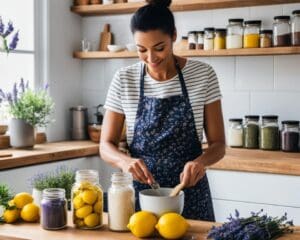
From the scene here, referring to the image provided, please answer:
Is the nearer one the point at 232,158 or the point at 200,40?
the point at 232,158

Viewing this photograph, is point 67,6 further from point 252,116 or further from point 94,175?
point 94,175

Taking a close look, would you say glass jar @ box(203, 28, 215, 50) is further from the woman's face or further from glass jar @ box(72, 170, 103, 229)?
glass jar @ box(72, 170, 103, 229)

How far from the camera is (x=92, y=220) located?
1.71 meters

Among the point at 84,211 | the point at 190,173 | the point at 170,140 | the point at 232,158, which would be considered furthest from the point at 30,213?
the point at 232,158

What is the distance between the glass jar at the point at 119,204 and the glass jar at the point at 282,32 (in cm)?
203

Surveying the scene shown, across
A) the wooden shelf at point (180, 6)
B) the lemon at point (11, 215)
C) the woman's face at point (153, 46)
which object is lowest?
the lemon at point (11, 215)

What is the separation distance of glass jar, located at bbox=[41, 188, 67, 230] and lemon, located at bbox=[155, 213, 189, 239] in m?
0.32

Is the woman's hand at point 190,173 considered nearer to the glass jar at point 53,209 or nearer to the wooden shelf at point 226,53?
the glass jar at point 53,209

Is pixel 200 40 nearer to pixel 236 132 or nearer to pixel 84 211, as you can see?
pixel 236 132

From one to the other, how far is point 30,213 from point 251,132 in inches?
81.5

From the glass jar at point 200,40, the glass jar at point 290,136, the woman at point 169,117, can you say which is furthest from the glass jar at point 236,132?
the woman at point 169,117

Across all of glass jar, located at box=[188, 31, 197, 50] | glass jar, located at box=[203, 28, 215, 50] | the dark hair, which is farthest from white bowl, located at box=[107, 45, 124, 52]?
the dark hair

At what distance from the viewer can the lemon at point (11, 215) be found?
1.79 metres

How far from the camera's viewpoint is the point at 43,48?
3918 mm
